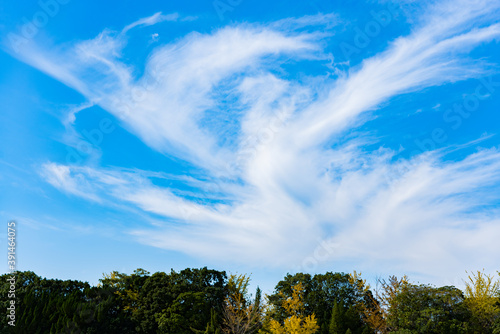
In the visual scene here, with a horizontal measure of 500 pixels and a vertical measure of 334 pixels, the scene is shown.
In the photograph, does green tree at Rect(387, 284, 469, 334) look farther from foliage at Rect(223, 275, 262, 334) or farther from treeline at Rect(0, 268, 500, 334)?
foliage at Rect(223, 275, 262, 334)

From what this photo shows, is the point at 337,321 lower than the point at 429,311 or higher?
lower

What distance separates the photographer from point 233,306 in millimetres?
36500

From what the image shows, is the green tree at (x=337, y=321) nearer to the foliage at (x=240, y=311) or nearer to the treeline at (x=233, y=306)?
the treeline at (x=233, y=306)

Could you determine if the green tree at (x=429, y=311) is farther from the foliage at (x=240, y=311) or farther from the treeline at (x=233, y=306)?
the foliage at (x=240, y=311)

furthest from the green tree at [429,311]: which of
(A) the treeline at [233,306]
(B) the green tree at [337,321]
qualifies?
(B) the green tree at [337,321]

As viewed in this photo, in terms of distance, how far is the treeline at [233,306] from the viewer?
30.1 m

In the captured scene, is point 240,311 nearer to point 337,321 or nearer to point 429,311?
point 337,321

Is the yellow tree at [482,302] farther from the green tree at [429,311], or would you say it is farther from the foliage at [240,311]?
the foliage at [240,311]

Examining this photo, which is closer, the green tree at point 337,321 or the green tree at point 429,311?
the green tree at point 429,311

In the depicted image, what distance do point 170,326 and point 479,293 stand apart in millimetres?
Answer: 25877

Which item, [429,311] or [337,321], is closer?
[429,311]

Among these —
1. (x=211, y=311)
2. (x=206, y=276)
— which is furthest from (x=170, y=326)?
(x=206, y=276)

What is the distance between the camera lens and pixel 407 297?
31344 millimetres

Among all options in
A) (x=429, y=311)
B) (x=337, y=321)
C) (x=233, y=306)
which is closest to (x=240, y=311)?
(x=233, y=306)
